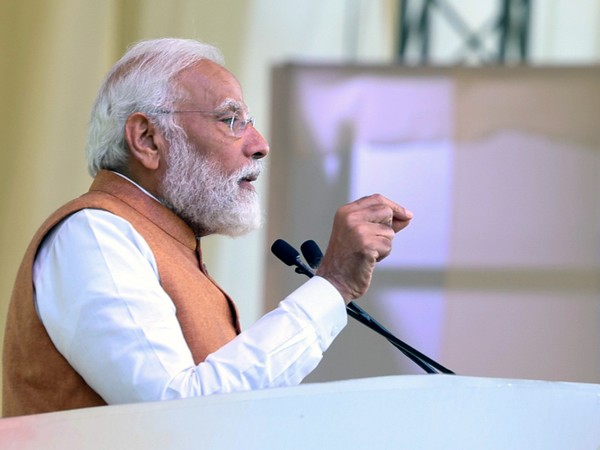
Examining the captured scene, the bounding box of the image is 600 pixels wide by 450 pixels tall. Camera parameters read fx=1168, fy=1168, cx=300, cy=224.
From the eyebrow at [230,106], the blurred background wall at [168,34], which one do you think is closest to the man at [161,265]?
the eyebrow at [230,106]

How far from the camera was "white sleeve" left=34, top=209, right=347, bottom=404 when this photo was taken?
5.74 feet

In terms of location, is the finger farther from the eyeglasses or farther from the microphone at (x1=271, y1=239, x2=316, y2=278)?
the eyeglasses

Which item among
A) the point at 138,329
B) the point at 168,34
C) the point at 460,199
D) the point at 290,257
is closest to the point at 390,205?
the point at 290,257

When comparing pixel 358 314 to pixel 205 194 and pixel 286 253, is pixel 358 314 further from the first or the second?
pixel 205 194

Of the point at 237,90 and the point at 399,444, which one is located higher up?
the point at 237,90

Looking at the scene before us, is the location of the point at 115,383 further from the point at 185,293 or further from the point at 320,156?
the point at 320,156

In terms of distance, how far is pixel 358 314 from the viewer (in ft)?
6.51

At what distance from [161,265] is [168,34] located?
2.60 m

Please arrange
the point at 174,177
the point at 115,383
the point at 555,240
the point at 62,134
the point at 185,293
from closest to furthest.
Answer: the point at 115,383 → the point at 185,293 → the point at 174,177 → the point at 62,134 → the point at 555,240

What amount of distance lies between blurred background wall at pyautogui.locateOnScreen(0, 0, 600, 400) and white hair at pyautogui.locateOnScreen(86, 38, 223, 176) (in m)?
1.85

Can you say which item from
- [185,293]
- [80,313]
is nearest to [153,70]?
[185,293]

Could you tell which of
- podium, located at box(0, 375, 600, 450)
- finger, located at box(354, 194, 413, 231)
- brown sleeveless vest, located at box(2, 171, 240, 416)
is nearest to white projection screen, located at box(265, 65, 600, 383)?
brown sleeveless vest, located at box(2, 171, 240, 416)

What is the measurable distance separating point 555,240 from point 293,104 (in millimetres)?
1214

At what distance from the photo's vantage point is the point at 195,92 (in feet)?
7.31
